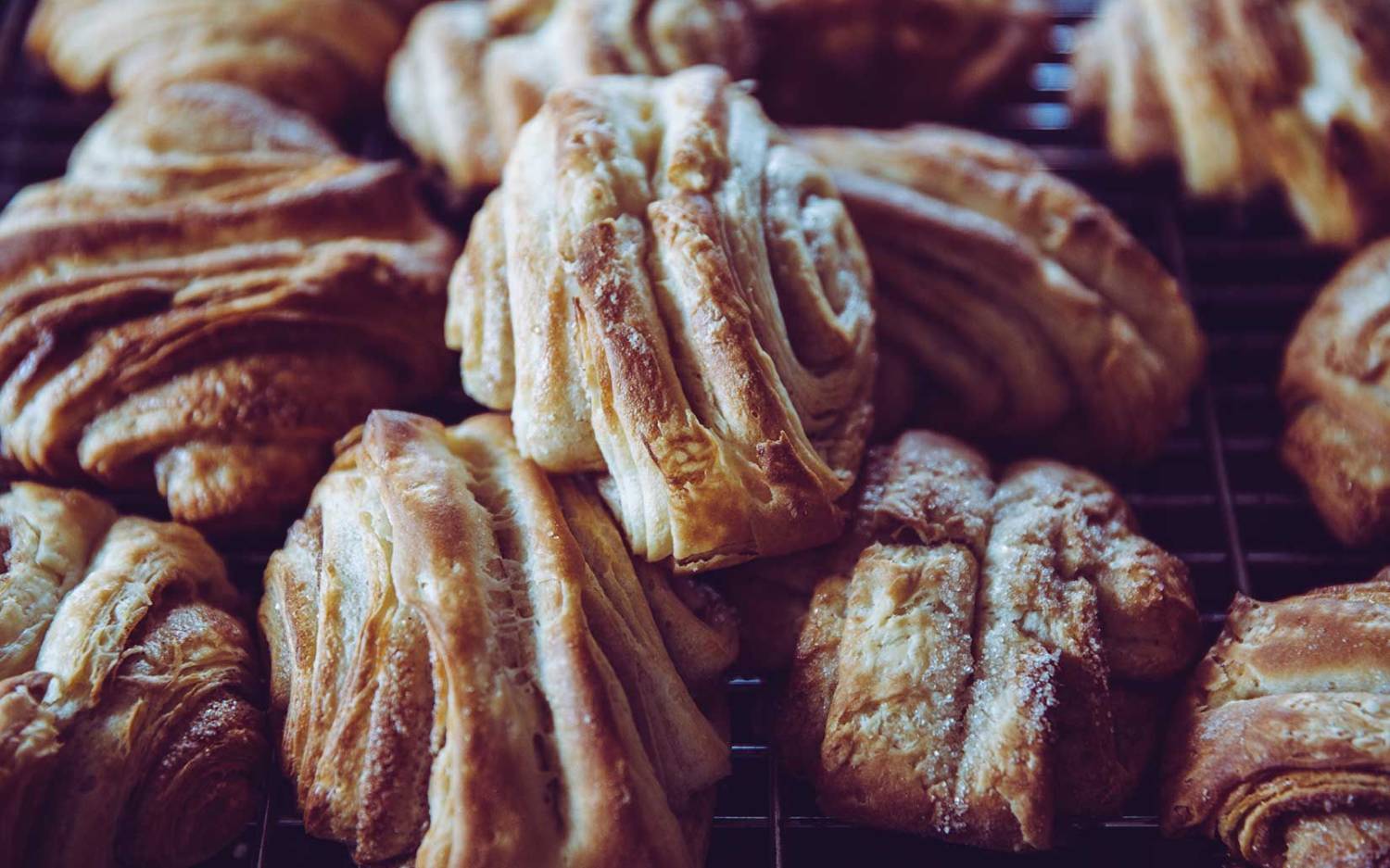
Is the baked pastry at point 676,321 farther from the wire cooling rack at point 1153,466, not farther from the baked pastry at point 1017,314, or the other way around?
the wire cooling rack at point 1153,466

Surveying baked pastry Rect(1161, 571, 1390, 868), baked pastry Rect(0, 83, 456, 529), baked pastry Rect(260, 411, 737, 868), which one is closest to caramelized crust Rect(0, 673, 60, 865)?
baked pastry Rect(260, 411, 737, 868)

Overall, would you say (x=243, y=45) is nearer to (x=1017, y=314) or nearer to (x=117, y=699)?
(x=117, y=699)

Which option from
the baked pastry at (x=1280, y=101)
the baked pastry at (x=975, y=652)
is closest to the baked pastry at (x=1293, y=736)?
the baked pastry at (x=975, y=652)

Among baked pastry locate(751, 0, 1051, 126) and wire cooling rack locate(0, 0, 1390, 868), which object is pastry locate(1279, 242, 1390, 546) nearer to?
wire cooling rack locate(0, 0, 1390, 868)

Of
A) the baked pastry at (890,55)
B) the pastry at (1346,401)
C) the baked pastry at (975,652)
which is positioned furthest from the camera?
the baked pastry at (890,55)

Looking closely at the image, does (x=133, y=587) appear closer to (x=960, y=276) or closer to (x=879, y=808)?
(x=879, y=808)

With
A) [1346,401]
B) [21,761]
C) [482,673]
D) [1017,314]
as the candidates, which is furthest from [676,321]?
[1346,401]

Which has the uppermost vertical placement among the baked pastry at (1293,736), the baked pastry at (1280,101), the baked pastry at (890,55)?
the baked pastry at (890,55)
